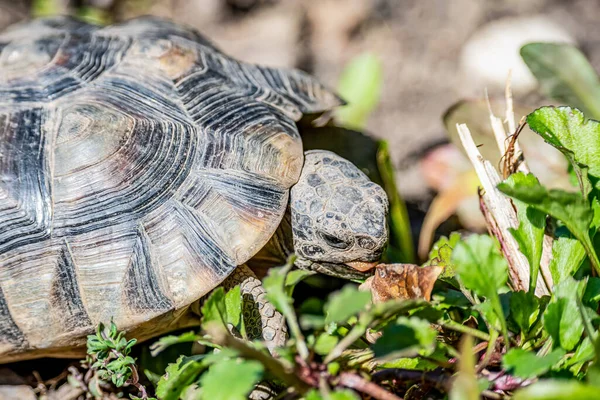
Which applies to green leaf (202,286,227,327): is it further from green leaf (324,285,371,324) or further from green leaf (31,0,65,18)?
green leaf (31,0,65,18)

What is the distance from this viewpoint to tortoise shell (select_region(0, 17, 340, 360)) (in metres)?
2.19

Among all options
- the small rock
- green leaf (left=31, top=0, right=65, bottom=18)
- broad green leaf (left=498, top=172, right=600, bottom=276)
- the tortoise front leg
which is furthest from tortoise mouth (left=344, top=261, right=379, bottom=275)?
green leaf (left=31, top=0, right=65, bottom=18)

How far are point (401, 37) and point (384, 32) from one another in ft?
0.43

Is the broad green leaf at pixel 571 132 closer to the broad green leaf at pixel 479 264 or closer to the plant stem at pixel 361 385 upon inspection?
the broad green leaf at pixel 479 264

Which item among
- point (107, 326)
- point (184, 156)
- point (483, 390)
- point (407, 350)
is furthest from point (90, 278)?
point (483, 390)

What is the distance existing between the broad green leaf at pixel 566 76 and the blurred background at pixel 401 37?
108 cm

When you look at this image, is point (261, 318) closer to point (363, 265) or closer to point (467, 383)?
point (363, 265)

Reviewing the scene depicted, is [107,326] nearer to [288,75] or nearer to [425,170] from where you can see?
[288,75]

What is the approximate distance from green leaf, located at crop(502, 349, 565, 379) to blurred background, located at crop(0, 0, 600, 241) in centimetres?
222

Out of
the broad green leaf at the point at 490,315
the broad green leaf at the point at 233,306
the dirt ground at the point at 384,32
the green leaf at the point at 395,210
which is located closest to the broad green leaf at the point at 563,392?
the broad green leaf at the point at 490,315

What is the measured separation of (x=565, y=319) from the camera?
1.74m

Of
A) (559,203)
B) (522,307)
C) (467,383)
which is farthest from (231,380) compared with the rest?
(559,203)

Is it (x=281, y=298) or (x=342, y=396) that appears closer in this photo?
(x=342, y=396)

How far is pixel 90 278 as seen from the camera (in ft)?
7.21
